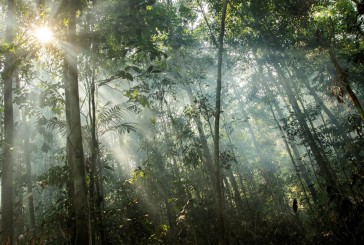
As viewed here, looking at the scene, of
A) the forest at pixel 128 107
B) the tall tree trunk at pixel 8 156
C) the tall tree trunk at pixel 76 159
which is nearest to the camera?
the tall tree trunk at pixel 76 159

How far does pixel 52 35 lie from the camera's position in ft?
16.6

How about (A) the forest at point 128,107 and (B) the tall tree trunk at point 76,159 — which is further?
(A) the forest at point 128,107

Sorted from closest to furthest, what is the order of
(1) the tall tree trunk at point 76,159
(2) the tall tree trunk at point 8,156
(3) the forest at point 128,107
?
1. (1) the tall tree trunk at point 76,159
2. (3) the forest at point 128,107
3. (2) the tall tree trunk at point 8,156

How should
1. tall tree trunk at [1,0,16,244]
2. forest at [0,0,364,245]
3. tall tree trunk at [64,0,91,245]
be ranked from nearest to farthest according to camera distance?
tall tree trunk at [64,0,91,245] → forest at [0,0,364,245] → tall tree trunk at [1,0,16,244]

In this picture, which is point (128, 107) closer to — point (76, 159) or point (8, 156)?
point (76, 159)

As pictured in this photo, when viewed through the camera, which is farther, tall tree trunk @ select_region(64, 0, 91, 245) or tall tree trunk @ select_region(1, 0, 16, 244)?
tall tree trunk @ select_region(1, 0, 16, 244)

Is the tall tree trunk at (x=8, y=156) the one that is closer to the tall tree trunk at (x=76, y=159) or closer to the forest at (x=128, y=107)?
the forest at (x=128, y=107)

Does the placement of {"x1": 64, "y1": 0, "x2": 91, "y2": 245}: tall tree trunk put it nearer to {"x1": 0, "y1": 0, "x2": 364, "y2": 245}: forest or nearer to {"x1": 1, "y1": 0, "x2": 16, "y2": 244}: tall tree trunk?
{"x1": 0, "y1": 0, "x2": 364, "y2": 245}: forest

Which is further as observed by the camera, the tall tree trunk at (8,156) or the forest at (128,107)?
the tall tree trunk at (8,156)

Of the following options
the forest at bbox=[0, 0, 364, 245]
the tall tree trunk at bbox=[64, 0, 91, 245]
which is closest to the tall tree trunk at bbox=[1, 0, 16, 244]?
the forest at bbox=[0, 0, 364, 245]

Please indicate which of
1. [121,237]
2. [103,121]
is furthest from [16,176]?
[121,237]

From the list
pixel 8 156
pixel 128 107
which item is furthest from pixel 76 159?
pixel 8 156

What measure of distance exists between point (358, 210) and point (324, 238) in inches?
37.5

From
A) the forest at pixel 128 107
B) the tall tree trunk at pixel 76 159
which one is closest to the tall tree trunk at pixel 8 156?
the forest at pixel 128 107
